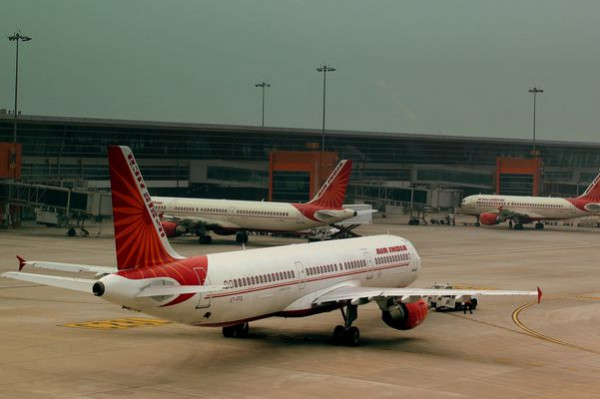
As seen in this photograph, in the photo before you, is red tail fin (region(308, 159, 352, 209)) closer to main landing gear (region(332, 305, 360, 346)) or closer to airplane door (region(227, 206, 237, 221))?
airplane door (region(227, 206, 237, 221))

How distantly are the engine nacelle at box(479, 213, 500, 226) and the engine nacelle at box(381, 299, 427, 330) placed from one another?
88220mm

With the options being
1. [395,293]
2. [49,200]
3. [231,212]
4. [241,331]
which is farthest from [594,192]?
[241,331]

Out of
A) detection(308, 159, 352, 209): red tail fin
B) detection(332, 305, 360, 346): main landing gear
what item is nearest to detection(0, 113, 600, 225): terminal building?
detection(308, 159, 352, 209): red tail fin

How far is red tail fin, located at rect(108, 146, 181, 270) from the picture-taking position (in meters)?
33.7

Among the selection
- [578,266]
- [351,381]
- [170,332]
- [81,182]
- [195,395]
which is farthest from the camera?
[81,182]

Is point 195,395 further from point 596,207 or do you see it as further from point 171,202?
point 596,207

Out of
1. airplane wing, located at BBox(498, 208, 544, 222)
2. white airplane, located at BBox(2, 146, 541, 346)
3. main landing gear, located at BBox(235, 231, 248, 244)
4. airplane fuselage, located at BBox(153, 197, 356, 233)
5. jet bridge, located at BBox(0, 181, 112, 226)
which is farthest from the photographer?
airplane wing, located at BBox(498, 208, 544, 222)

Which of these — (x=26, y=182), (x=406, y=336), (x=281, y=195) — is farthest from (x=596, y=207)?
(x=406, y=336)

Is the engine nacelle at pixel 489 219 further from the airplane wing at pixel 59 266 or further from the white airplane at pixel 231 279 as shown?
the airplane wing at pixel 59 266

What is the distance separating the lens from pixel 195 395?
101 feet

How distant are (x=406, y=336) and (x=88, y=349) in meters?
14.1

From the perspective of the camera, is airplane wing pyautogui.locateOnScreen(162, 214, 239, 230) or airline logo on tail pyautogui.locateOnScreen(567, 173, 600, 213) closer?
airplane wing pyautogui.locateOnScreen(162, 214, 239, 230)

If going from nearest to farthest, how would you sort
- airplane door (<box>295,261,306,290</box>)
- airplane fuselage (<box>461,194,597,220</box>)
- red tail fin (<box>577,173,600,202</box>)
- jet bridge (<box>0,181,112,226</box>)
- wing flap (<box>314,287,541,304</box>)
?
wing flap (<box>314,287,541,304</box>), airplane door (<box>295,261,306,290</box>), jet bridge (<box>0,181,112,226</box>), red tail fin (<box>577,173,600,202</box>), airplane fuselage (<box>461,194,597,220</box>)

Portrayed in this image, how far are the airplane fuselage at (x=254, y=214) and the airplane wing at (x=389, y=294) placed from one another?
49285 millimetres
